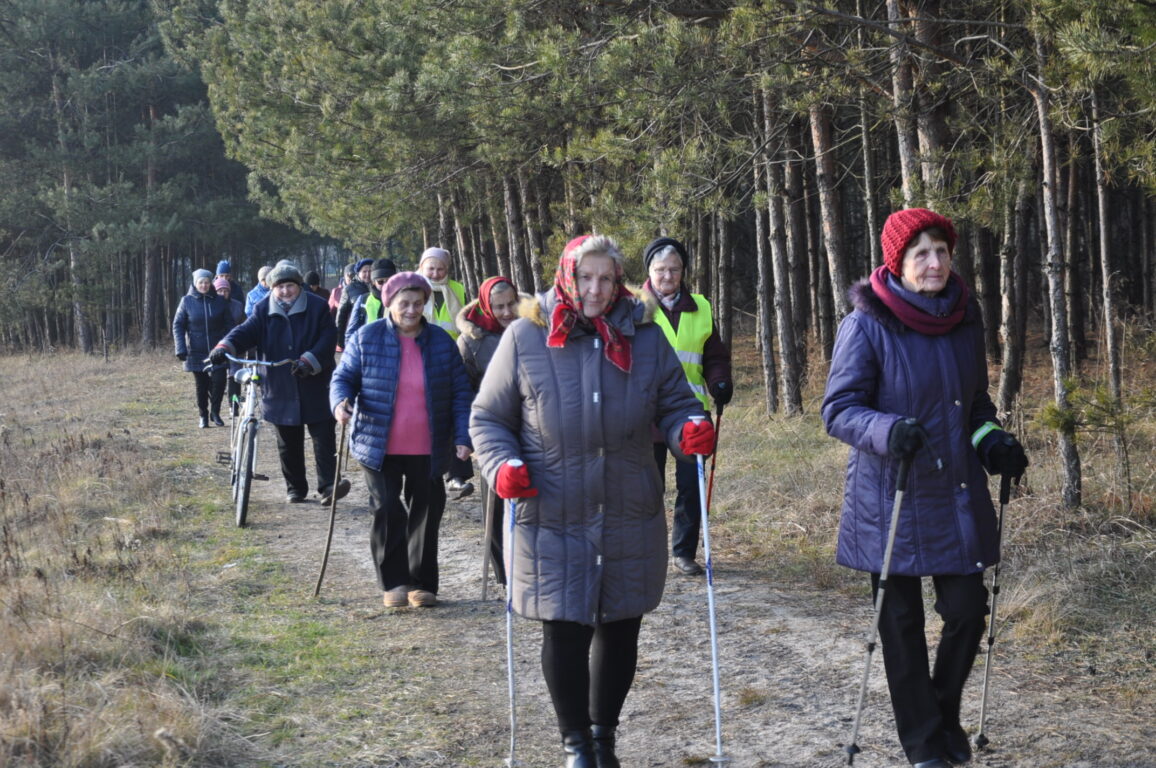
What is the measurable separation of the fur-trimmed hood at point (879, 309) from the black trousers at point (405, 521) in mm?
3607

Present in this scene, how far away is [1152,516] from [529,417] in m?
5.21

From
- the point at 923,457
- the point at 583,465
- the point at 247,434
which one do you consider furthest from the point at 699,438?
the point at 247,434

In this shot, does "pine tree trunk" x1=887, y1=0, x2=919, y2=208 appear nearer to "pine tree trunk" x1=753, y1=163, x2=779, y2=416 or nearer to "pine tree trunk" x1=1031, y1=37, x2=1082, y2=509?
"pine tree trunk" x1=1031, y1=37, x2=1082, y2=509

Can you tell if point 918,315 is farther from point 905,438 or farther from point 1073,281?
point 1073,281

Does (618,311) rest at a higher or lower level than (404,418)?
higher

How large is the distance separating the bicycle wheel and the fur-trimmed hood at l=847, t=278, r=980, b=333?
6.92m

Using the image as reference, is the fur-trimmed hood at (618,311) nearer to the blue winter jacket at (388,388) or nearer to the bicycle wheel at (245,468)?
the blue winter jacket at (388,388)

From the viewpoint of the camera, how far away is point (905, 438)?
414 cm

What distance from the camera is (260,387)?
10.6 meters

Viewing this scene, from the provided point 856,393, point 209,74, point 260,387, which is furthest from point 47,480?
point 209,74

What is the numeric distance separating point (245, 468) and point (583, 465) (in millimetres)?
6617

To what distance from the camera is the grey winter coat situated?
4367 millimetres

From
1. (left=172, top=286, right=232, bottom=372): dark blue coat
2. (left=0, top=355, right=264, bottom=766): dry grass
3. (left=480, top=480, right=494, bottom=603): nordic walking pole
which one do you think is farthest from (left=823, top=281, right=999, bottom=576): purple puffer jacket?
(left=172, top=286, right=232, bottom=372): dark blue coat

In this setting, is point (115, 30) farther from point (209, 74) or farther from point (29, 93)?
point (209, 74)
